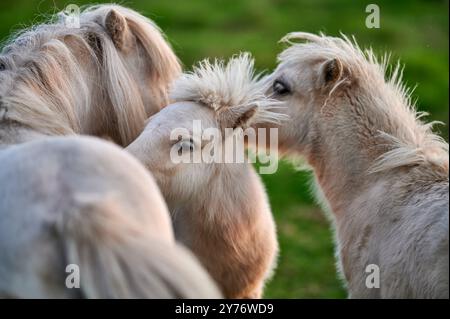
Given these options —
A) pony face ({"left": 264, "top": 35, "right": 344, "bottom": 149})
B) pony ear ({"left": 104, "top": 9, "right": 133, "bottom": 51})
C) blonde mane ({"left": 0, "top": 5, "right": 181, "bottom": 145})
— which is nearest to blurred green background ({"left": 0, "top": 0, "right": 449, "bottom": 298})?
pony face ({"left": 264, "top": 35, "right": 344, "bottom": 149})

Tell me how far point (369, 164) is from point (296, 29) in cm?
1214

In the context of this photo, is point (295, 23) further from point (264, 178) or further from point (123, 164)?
point (123, 164)

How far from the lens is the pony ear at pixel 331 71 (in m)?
4.37

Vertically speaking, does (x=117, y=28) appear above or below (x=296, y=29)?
below

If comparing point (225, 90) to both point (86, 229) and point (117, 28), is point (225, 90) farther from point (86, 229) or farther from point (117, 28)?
point (86, 229)

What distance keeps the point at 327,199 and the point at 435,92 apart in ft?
31.3

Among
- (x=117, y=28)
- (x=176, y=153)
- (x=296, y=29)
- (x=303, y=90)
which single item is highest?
(x=296, y=29)

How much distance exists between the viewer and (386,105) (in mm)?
4355

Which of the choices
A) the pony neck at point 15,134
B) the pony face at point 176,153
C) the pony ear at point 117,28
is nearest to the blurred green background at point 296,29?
the pony ear at point 117,28

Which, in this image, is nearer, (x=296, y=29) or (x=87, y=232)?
(x=87, y=232)

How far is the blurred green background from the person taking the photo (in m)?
10.4

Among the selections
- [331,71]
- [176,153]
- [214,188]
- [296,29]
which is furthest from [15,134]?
[296,29]

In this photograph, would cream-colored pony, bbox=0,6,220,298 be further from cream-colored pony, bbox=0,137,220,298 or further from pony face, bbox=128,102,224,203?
pony face, bbox=128,102,224,203

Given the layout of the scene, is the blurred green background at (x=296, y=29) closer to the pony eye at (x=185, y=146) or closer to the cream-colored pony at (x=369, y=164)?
the cream-colored pony at (x=369, y=164)
